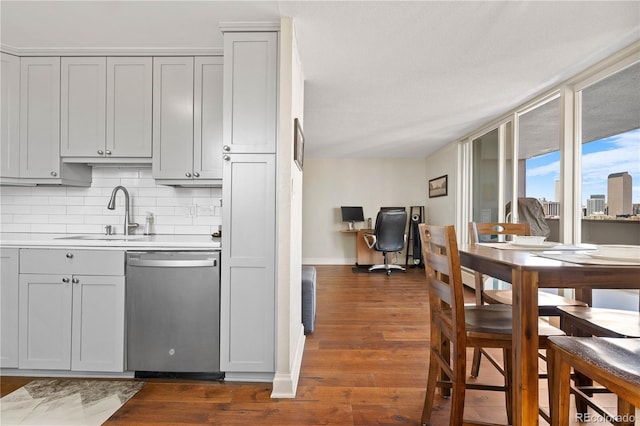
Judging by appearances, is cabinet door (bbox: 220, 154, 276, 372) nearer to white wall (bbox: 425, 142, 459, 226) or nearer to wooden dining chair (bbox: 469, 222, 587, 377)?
wooden dining chair (bbox: 469, 222, 587, 377)

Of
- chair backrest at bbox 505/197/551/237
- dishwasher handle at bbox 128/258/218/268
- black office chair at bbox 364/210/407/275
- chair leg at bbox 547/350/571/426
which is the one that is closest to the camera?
chair leg at bbox 547/350/571/426

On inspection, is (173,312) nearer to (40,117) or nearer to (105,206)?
(105,206)

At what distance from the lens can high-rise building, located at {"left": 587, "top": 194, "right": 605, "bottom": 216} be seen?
2549 millimetres

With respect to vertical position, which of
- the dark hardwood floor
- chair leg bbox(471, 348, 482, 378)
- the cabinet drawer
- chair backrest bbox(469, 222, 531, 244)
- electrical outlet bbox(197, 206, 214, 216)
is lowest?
the dark hardwood floor

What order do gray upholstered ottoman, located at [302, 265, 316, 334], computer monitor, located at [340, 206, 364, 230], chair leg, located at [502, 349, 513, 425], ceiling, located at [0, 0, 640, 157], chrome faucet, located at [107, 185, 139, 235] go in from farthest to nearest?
computer monitor, located at [340, 206, 364, 230]
gray upholstered ottoman, located at [302, 265, 316, 334]
chrome faucet, located at [107, 185, 139, 235]
ceiling, located at [0, 0, 640, 157]
chair leg, located at [502, 349, 513, 425]

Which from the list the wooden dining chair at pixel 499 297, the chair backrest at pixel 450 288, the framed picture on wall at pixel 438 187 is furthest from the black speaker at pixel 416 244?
the chair backrest at pixel 450 288

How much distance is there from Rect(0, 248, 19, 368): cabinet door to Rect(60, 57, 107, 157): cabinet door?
31.6 inches

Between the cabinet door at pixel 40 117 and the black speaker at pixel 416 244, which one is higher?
the cabinet door at pixel 40 117

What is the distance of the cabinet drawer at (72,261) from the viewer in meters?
2.02

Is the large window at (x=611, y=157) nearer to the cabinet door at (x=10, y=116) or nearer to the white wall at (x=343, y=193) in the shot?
the white wall at (x=343, y=193)

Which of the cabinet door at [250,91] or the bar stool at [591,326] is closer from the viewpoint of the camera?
the bar stool at [591,326]

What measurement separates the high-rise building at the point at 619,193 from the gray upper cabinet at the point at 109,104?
11.5 ft

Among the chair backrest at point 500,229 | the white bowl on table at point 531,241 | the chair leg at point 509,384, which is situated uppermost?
the chair backrest at point 500,229

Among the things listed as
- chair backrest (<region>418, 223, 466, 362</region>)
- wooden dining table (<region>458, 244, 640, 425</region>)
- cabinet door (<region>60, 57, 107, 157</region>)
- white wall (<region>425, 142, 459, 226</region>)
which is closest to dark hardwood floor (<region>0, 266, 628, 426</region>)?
chair backrest (<region>418, 223, 466, 362</region>)
